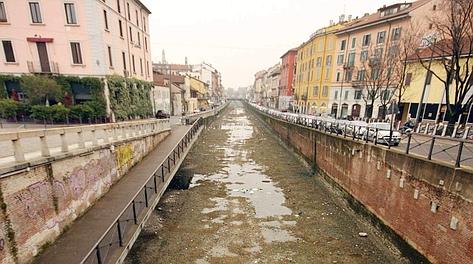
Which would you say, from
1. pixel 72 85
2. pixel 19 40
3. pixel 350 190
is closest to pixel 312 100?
pixel 350 190

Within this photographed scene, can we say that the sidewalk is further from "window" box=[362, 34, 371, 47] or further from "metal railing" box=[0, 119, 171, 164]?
"window" box=[362, 34, 371, 47]

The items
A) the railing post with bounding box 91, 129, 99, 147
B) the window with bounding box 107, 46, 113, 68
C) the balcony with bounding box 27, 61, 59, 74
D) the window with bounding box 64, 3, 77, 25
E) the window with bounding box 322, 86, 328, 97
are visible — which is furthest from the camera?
the window with bounding box 322, 86, 328, 97

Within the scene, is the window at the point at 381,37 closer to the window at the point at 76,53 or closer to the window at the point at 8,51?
the window at the point at 76,53

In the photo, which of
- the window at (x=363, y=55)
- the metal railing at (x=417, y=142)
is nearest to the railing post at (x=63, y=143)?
the metal railing at (x=417, y=142)

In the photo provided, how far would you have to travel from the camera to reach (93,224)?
23.8 ft

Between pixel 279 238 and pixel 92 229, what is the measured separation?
23.6 feet

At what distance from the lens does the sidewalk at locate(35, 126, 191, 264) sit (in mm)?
5891

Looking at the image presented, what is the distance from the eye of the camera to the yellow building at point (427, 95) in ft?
66.7

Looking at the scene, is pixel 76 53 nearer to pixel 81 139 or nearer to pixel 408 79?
pixel 81 139

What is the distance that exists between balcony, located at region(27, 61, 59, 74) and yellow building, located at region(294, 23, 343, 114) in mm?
38981

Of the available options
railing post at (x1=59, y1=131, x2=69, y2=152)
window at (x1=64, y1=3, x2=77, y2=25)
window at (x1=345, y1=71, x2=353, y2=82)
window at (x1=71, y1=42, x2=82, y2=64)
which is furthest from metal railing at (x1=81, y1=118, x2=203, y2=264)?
window at (x1=345, y1=71, x2=353, y2=82)

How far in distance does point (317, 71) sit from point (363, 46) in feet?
35.6

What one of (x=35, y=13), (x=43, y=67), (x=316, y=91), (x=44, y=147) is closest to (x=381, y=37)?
(x=316, y=91)

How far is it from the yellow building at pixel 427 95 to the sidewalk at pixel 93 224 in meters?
22.9
